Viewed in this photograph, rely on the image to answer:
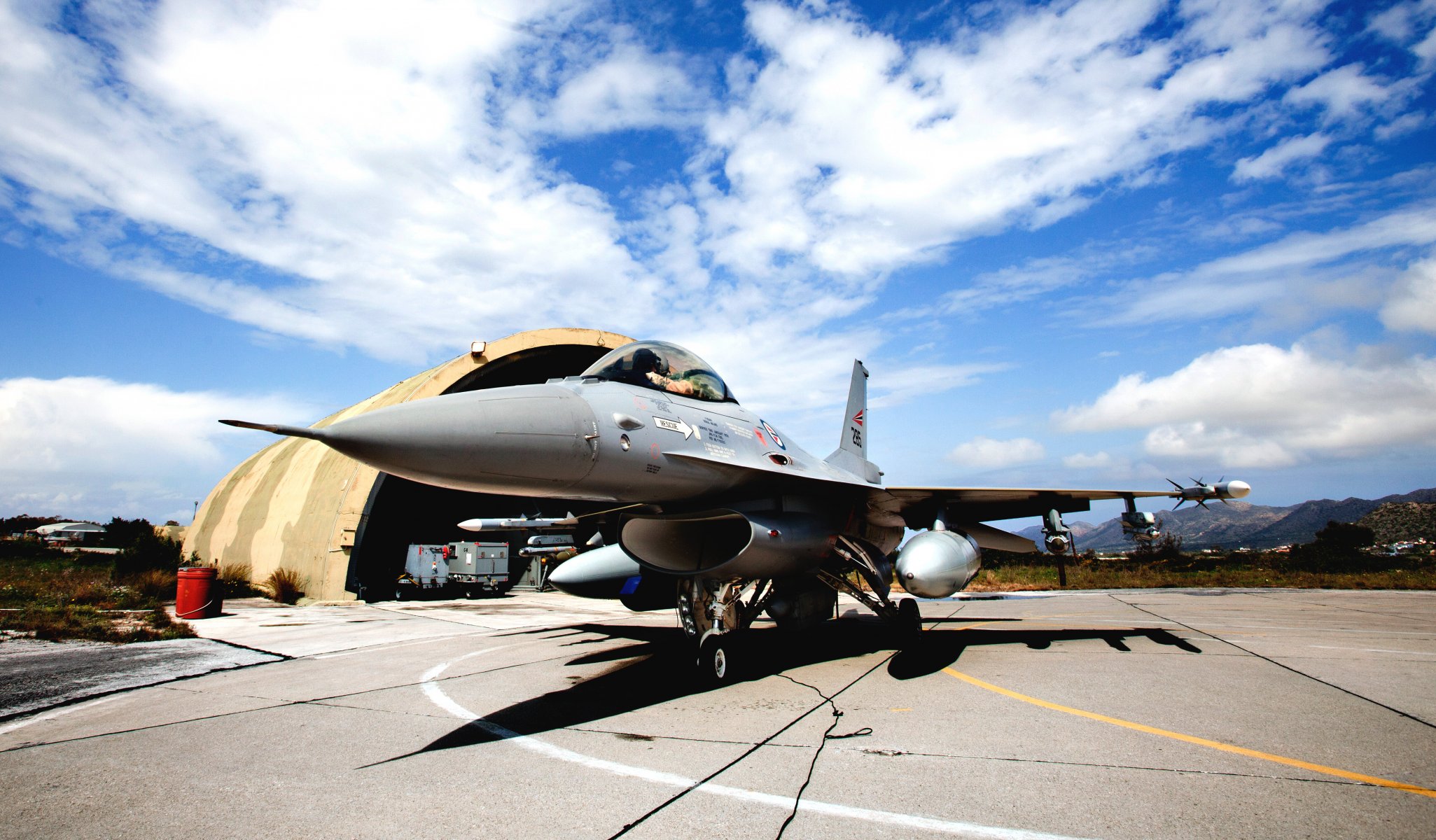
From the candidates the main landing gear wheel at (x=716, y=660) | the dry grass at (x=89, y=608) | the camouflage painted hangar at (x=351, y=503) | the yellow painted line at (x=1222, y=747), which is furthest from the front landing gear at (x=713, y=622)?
the dry grass at (x=89, y=608)

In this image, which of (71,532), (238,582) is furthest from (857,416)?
(71,532)

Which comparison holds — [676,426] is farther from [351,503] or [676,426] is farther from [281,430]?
[351,503]

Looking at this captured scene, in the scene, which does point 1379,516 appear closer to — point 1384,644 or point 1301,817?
point 1384,644

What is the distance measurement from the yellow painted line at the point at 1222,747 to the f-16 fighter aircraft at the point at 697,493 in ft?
5.95

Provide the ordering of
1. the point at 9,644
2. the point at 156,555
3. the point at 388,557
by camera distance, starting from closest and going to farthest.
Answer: the point at 9,644
the point at 156,555
the point at 388,557

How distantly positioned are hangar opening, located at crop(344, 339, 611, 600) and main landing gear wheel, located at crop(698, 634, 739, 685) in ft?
33.1

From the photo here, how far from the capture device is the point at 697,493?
20.4ft

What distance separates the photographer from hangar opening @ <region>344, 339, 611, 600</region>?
57.0ft

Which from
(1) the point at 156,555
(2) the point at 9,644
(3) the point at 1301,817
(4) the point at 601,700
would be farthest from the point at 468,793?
(1) the point at 156,555

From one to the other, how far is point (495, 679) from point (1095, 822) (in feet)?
17.7

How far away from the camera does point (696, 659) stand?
629cm

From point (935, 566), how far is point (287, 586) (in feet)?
52.4

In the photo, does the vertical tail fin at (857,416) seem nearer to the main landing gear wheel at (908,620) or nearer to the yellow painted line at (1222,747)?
the main landing gear wheel at (908,620)

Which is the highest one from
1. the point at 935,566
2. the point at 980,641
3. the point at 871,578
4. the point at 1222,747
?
the point at 935,566
